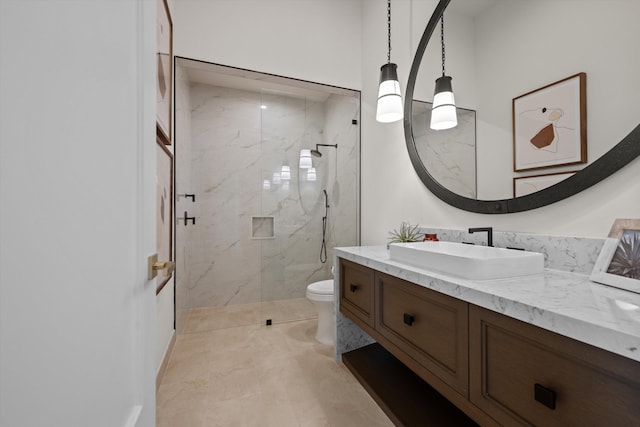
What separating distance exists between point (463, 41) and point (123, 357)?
2150 mm

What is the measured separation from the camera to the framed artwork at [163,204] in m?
1.73

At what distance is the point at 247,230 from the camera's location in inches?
132

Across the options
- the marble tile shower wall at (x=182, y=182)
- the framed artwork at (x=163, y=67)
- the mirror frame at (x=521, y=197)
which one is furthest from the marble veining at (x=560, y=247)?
the marble tile shower wall at (x=182, y=182)

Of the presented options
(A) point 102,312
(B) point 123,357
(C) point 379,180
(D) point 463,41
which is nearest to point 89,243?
(A) point 102,312

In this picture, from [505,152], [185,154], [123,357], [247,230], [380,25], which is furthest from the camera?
[247,230]

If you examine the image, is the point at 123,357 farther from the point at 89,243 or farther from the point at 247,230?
the point at 247,230

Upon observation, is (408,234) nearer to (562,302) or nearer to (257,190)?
(562,302)

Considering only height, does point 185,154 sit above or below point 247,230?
above

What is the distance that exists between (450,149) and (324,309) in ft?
5.01

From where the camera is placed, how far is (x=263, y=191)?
9.29 feet

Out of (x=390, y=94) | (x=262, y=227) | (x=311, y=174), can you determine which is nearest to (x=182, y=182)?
(x=262, y=227)

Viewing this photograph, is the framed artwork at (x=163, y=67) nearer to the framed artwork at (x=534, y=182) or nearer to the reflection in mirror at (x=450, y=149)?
the reflection in mirror at (x=450, y=149)

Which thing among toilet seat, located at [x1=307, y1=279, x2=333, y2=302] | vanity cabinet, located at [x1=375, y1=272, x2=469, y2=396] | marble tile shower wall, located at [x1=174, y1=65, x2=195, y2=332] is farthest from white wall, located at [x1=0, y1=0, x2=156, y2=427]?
marble tile shower wall, located at [x1=174, y1=65, x2=195, y2=332]

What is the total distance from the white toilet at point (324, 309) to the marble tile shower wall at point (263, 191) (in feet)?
1.90
